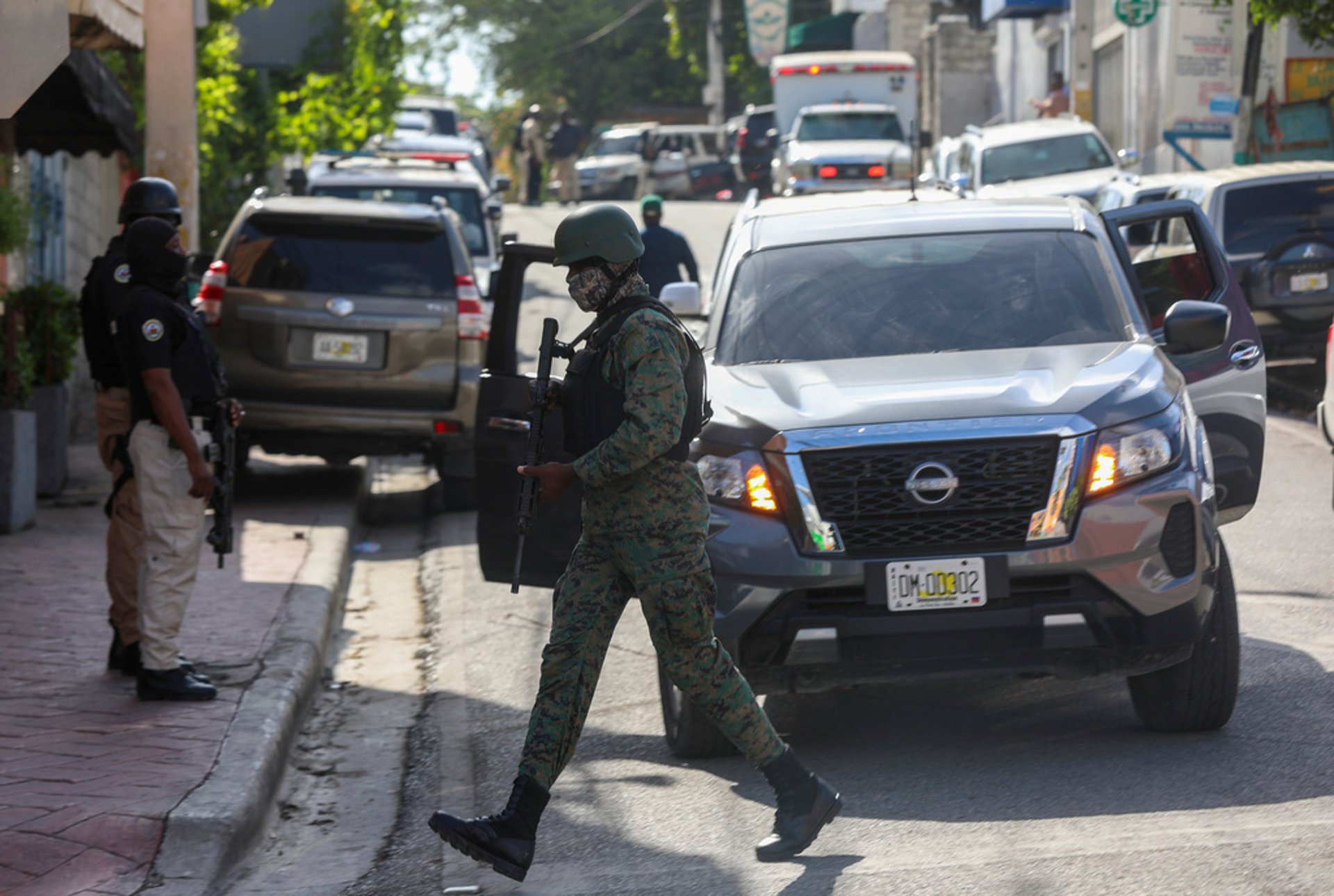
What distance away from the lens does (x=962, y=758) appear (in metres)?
6.57

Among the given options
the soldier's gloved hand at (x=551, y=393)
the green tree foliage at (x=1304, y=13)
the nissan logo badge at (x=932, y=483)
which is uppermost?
the green tree foliage at (x=1304, y=13)

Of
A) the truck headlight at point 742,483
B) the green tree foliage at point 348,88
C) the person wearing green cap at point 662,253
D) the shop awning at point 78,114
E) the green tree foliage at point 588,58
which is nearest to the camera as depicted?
the truck headlight at point 742,483

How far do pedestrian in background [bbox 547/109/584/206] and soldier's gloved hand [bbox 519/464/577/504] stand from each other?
112 feet

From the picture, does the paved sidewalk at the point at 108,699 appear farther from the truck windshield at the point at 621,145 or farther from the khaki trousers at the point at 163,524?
the truck windshield at the point at 621,145

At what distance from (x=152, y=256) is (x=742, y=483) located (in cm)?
239

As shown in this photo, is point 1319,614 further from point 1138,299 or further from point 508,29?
point 508,29

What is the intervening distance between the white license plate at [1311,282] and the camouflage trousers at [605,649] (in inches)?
428

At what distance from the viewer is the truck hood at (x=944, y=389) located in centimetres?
634

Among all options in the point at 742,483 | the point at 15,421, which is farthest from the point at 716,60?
the point at 742,483

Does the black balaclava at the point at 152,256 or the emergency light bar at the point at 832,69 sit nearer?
the black balaclava at the point at 152,256

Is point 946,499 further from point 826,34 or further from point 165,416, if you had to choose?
point 826,34

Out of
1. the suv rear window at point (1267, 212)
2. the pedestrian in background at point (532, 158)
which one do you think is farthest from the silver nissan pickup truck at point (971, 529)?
the pedestrian in background at point (532, 158)

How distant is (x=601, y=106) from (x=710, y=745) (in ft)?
202

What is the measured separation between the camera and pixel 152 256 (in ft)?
23.4
